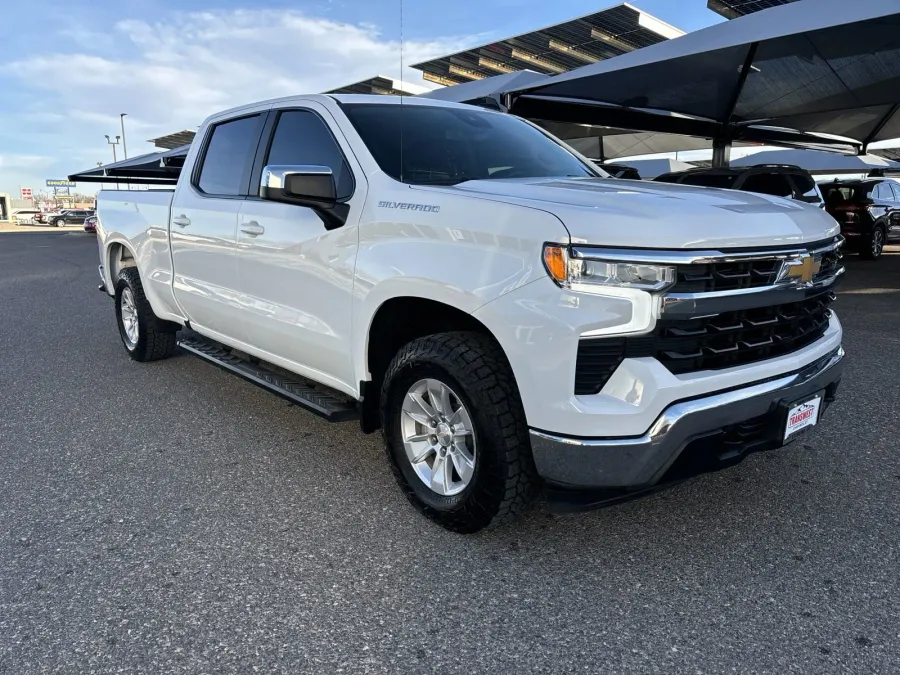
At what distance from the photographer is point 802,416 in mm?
2812

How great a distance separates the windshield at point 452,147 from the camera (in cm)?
342

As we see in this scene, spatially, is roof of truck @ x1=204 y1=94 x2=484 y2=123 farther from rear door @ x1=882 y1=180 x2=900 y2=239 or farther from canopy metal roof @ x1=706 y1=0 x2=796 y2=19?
canopy metal roof @ x1=706 y1=0 x2=796 y2=19

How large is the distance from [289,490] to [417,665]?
1.48 meters

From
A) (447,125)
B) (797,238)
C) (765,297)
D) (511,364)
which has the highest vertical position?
(447,125)

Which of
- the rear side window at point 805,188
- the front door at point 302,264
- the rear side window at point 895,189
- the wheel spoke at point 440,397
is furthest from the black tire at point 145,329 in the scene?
the rear side window at point 895,189

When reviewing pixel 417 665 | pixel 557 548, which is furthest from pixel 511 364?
pixel 417 665

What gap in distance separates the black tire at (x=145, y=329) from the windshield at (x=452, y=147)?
2.91m

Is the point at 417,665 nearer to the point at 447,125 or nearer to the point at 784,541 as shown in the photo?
the point at 784,541

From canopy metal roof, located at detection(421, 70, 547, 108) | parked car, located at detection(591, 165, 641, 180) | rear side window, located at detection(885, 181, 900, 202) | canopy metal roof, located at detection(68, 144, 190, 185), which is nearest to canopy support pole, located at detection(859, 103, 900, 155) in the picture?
rear side window, located at detection(885, 181, 900, 202)

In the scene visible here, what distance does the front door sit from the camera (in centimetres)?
332

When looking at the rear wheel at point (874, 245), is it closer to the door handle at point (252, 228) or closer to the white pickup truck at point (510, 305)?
the white pickup truck at point (510, 305)

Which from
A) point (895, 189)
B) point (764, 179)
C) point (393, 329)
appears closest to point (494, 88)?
point (764, 179)

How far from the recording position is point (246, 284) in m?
4.02

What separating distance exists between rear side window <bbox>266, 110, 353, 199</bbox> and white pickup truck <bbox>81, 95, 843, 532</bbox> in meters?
0.02
